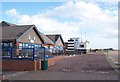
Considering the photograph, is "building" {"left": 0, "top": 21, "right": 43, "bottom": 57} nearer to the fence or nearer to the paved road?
the fence

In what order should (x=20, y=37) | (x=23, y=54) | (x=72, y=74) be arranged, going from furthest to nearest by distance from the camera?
(x=20, y=37), (x=23, y=54), (x=72, y=74)

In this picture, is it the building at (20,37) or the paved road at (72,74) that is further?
the building at (20,37)

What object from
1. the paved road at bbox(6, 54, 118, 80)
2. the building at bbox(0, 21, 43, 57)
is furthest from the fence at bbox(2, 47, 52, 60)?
the building at bbox(0, 21, 43, 57)

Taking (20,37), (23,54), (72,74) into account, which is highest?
(20,37)

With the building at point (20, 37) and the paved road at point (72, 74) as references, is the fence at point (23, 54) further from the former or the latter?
the building at point (20, 37)

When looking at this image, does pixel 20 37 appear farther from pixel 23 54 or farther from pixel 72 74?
pixel 72 74

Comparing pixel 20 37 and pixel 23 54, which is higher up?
pixel 20 37

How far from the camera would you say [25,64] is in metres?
22.5

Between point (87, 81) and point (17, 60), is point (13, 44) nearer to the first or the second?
point (17, 60)

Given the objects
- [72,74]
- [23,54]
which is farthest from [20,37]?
[72,74]

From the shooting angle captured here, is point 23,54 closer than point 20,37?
Yes

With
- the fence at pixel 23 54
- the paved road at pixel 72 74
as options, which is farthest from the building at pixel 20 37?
the paved road at pixel 72 74

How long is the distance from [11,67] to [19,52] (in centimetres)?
181

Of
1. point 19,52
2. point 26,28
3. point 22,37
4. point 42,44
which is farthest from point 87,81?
point 42,44
